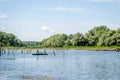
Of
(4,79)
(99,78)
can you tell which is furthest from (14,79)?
(99,78)

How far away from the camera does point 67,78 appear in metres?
68.1

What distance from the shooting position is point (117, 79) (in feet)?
220

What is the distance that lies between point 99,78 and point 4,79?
58.2 ft

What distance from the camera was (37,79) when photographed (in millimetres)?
65875

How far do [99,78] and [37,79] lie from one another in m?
11.9

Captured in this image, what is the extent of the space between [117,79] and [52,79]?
11893 mm

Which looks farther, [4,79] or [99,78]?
[99,78]

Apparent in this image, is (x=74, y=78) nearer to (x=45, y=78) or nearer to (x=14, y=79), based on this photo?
(x=45, y=78)

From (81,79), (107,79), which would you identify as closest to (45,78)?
(81,79)

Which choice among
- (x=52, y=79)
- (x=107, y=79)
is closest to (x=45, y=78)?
(x=52, y=79)

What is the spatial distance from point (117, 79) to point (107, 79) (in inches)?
71.7

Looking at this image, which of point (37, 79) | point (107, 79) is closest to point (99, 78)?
point (107, 79)

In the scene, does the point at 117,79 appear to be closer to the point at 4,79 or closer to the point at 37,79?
the point at 37,79

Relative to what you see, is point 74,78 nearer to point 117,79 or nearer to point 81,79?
point 81,79
